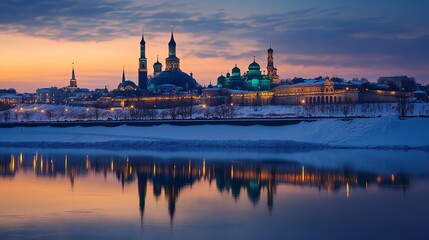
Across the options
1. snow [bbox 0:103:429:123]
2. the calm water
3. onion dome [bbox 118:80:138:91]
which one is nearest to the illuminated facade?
snow [bbox 0:103:429:123]

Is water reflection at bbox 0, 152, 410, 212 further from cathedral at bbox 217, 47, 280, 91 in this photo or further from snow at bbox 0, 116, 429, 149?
cathedral at bbox 217, 47, 280, 91

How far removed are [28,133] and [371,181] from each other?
1588 inches

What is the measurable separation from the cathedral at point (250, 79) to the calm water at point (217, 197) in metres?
104

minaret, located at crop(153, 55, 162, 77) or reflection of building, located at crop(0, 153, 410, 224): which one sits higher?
minaret, located at crop(153, 55, 162, 77)

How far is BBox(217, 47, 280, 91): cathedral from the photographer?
14350 cm

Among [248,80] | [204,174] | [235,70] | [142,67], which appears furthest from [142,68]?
[204,174]

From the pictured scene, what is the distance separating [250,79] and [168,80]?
2751 centimetres

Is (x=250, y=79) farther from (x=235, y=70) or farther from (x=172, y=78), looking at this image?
(x=172, y=78)

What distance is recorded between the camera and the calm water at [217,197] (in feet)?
56.9

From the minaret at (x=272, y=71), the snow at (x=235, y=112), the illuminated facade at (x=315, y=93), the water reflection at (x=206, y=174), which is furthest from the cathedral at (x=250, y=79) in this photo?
the water reflection at (x=206, y=174)

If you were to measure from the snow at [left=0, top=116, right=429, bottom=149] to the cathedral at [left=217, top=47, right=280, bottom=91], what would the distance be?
8681 cm

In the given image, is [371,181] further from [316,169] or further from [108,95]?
[108,95]

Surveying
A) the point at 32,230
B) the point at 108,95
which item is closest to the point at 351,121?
the point at 32,230

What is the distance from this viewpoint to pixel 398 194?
23719 mm
